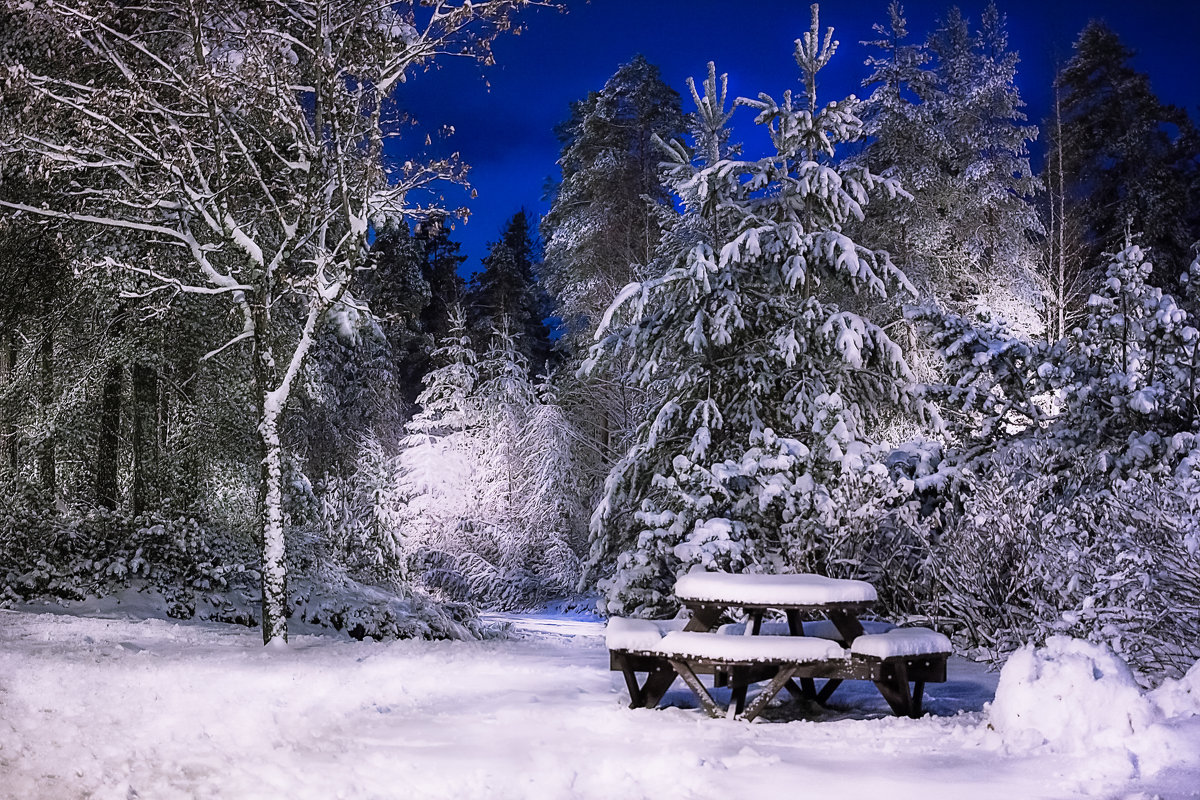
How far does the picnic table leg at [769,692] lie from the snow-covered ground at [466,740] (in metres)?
0.11

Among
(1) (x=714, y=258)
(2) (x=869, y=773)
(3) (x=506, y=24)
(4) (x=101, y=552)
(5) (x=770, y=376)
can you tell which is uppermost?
(3) (x=506, y=24)

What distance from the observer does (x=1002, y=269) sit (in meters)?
25.1

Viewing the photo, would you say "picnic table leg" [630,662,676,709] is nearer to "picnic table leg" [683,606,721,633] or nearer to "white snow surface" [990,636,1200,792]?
"picnic table leg" [683,606,721,633]

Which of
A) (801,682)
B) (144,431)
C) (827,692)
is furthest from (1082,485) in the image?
(144,431)

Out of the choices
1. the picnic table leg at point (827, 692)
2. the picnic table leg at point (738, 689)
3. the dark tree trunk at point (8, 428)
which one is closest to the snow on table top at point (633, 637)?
the picnic table leg at point (738, 689)

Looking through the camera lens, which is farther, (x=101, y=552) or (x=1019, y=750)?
(x=101, y=552)

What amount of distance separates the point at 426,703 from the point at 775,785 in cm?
292

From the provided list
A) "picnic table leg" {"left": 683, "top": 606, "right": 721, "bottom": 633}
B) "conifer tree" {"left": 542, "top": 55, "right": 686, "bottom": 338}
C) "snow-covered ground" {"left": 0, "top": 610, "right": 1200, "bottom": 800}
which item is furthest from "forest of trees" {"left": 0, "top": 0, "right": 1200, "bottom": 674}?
"conifer tree" {"left": 542, "top": 55, "right": 686, "bottom": 338}

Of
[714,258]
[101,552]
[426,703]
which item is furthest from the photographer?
[101,552]

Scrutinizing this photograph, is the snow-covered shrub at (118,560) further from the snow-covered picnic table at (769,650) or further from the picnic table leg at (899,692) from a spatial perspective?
the picnic table leg at (899,692)

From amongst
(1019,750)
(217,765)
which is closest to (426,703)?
(217,765)

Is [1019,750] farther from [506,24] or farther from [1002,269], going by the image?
[1002,269]

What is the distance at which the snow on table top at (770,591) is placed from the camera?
635 cm

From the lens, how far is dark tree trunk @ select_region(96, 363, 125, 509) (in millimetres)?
15719
